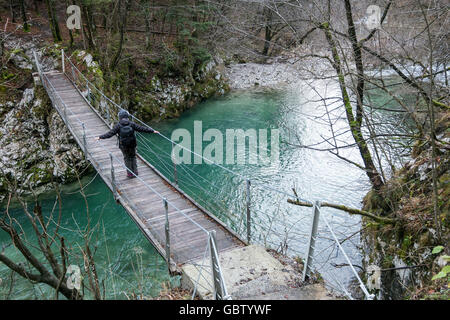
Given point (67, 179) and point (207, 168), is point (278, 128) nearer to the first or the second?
point (207, 168)

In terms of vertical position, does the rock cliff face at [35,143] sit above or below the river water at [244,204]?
above

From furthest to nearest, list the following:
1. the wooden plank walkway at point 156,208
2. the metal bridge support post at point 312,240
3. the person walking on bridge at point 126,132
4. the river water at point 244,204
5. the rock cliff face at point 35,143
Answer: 1. the rock cliff face at point 35,143
2. the river water at point 244,204
3. the person walking on bridge at point 126,132
4. the wooden plank walkway at point 156,208
5. the metal bridge support post at point 312,240

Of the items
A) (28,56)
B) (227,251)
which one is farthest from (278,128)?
(227,251)

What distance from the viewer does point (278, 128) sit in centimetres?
1520

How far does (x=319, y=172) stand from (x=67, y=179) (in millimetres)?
7653

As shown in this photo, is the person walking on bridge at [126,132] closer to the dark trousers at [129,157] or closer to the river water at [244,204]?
the dark trousers at [129,157]

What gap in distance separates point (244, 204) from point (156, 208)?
3677 millimetres

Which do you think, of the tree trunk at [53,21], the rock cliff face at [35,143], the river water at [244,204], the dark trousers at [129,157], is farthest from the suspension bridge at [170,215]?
the tree trunk at [53,21]

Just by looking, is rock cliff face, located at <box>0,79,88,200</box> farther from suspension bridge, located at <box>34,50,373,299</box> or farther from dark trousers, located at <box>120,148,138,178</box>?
dark trousers, located at <box>120,148,138,178</box>

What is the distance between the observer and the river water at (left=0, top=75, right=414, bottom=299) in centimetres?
707

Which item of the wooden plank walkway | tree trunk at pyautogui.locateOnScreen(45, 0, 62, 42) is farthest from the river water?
tree trunk at pyautogui.locateOnScreen(45, 0, 62, 42)

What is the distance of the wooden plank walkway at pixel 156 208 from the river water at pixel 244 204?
60 centimetres

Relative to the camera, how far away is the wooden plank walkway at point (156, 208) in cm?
532
